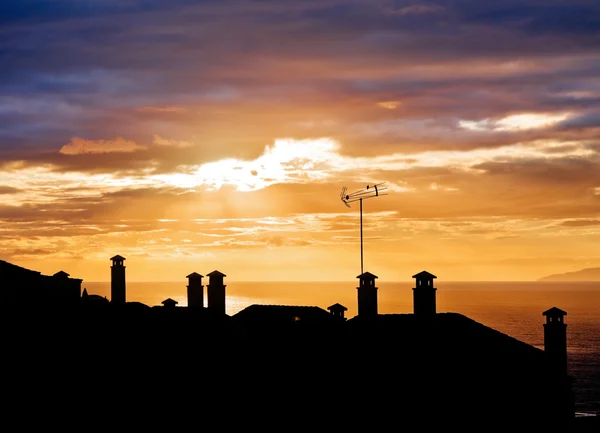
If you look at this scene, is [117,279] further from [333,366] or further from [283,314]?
[333,366]

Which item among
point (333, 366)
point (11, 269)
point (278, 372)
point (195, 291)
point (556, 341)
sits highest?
point (11, 269)

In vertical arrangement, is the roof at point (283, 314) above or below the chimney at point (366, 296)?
below

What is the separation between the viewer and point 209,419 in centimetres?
3306

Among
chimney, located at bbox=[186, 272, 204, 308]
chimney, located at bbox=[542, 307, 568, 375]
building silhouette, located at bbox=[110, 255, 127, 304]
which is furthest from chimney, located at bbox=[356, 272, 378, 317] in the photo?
building silhouette, located at bbox=[110, 255, 127, 304]

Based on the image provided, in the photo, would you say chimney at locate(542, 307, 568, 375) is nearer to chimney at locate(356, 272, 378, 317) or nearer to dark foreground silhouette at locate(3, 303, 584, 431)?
dark foreground silhouette at locate(3, 303, 584, 431)

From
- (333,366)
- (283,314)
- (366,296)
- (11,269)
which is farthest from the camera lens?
(283,314)

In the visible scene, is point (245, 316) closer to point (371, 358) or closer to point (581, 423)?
point (371, 358)

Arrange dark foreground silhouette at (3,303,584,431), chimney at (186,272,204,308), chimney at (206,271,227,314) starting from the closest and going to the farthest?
1. dark foreground silhouette at (3,303,584,431)
2. chimney at (206,271,227,314)
3. chimney at (186,272,204,308)

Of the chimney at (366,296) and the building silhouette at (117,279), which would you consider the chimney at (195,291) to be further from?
the chimney at (366,296)

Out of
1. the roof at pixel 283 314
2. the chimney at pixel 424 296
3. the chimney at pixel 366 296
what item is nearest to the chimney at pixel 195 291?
the roof at pixel 283 314

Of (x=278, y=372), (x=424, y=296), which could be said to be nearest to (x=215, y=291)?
(x=278, y=372)

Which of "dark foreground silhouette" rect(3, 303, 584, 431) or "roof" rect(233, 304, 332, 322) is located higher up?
"roof" rect(233, 304, 332, 322)

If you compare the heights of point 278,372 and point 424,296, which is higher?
point 424,296

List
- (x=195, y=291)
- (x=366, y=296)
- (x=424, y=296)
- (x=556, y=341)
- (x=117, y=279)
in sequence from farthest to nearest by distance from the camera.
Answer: (x=195, y=291) → (x=117, y=279) → (x=366, y=296) → (x=424, y=296) → (x=556, y=341)
